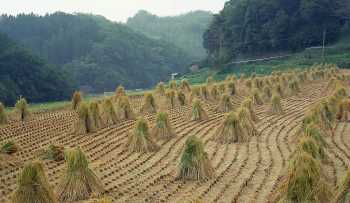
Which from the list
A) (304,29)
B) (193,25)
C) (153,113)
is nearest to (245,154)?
(153,113)

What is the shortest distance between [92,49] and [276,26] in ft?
79.2

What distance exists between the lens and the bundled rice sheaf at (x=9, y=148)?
1013 cm

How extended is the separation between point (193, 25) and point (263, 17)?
6232 centimetres

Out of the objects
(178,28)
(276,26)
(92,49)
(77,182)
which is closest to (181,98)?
(77,182)

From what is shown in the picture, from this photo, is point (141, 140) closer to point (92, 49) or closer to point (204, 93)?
point (204, 93)

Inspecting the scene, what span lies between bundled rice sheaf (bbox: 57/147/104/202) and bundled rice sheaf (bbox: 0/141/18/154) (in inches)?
106

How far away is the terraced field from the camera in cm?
823

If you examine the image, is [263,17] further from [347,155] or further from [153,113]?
[347,155]

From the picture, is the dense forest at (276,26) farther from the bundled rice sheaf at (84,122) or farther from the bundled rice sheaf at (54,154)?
the bundled rice sheaf at (54,154)

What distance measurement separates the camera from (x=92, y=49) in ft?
197

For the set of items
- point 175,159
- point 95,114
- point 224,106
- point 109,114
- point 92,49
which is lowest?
point 175,159

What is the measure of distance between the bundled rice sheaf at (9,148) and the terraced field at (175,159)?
0.12 m

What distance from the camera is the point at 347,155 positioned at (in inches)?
418

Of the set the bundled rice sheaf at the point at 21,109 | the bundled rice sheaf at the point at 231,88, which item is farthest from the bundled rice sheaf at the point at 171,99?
the bundled rice sheaf at the point at 21,109
